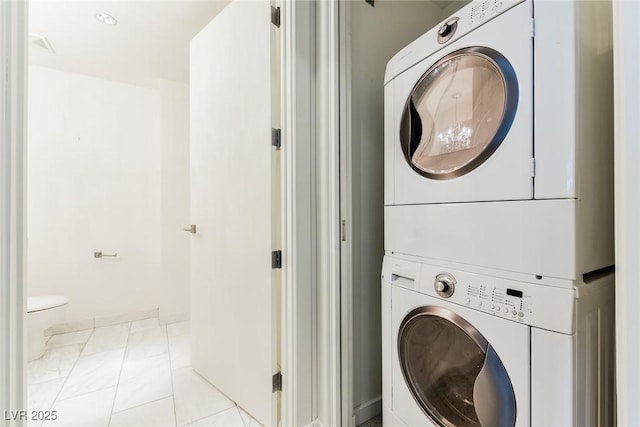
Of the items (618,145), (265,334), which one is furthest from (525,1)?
(265,334)

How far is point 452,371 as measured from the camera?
94cm

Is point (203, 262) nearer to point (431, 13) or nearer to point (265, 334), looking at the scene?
point (265, 334)

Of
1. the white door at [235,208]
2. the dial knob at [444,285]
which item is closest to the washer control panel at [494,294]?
the dial knob at [444,285]

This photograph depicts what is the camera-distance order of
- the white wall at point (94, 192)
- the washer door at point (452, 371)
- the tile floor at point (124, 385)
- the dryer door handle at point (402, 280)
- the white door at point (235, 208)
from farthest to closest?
1. the white wall at point (94, 192)
2. the tile floor at point (124, 385)
3. the white door at point (235, 208)
4. the dryer door handle at point (402, 280)
5. the washer door at point (452, 371)

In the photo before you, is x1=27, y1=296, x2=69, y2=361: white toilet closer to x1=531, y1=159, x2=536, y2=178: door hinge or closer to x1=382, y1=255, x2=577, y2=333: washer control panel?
x1=382, y1=255, x2=577, y2=333: washer control panel

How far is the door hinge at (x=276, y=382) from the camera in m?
1.28

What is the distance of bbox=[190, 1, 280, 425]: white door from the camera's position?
1.29m

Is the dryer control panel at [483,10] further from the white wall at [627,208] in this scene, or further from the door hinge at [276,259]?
the door hinge at [276,259]

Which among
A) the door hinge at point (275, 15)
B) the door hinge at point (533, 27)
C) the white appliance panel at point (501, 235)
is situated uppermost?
the door hinge at point (275, 15)

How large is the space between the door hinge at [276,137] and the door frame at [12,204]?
774mm

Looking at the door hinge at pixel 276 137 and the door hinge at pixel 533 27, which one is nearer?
the door hinge at pixel 533 27

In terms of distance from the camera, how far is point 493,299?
80cm

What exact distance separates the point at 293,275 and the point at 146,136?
2.38 metres

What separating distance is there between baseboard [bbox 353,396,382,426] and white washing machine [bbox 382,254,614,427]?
0.26m
